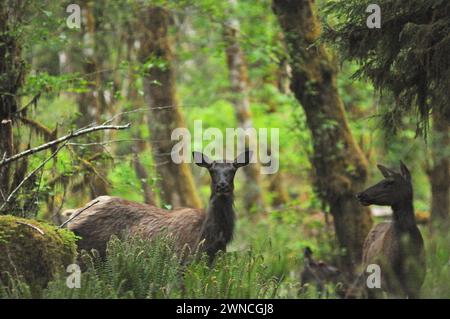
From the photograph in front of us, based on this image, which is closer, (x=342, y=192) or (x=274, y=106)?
→ (x=342, y=192)

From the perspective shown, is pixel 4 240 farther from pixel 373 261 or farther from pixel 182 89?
pixel 182 89

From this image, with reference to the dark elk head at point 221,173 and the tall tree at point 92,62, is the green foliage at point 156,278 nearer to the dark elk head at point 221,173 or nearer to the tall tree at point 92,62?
the dark elk head at point 221,173

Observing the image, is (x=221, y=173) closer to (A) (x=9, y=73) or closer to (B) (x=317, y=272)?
(A) (x=9, y=73)

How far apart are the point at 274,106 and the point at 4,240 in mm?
23627

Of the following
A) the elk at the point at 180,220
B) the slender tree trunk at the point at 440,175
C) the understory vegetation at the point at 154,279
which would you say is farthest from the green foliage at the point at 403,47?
the slender tree trunk at the point at 440,175

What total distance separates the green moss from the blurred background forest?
399 mm

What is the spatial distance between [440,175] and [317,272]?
4.19 m

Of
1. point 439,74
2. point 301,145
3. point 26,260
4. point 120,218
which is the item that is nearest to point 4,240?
point 26,260

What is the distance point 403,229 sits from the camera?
1273cm

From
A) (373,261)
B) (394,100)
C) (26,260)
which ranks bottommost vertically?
(373,261)

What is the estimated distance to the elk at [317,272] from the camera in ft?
53.9

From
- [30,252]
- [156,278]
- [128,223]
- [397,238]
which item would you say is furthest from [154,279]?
[397,238]

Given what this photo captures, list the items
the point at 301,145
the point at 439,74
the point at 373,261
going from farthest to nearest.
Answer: the point at 301,145, the point at 373,261, the point at 439,74
